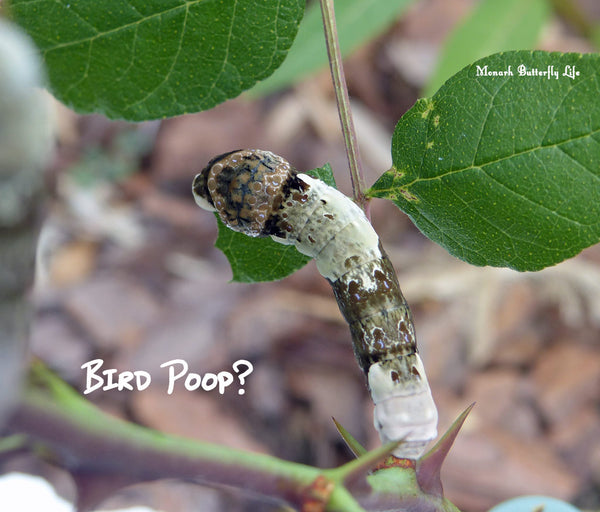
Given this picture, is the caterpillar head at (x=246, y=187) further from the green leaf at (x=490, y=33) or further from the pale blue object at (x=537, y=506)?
the green leaf at (x=490, y=33)

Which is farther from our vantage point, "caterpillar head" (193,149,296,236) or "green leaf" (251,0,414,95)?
"green leaf" (251,0,414,95)

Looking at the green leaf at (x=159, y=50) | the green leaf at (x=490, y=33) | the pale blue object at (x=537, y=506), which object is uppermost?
the green leaf at (x=490, y=33)

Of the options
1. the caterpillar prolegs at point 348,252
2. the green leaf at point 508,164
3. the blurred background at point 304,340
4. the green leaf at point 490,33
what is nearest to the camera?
the green leaf at point 508,164

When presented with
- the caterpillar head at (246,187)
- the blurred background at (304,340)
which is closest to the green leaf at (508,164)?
the caterpillar head at (246,187)

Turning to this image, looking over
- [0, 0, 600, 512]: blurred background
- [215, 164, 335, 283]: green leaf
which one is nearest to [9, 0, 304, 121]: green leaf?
[215, 164, 335, 283]: green leaf

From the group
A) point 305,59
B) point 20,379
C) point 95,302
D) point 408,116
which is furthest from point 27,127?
point 95,302

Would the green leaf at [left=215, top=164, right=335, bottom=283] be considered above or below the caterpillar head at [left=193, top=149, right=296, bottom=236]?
below

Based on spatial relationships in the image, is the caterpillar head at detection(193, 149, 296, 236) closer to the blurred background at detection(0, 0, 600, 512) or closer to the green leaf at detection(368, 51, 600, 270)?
the green leaf at detection(368, 51, 600, 270)

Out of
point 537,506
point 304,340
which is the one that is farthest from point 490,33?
point 537,506
